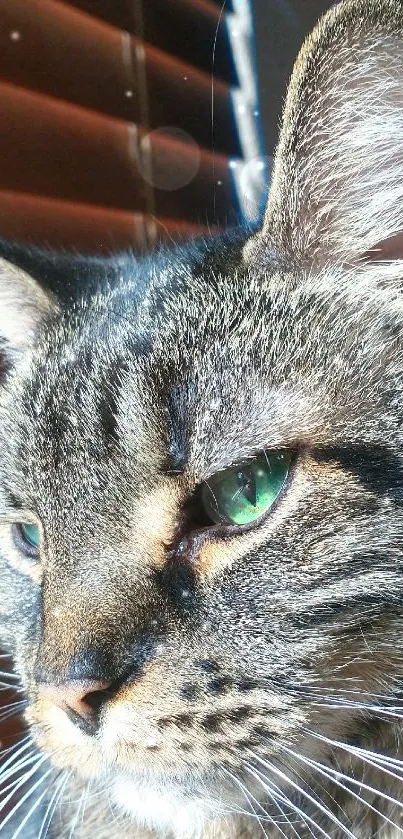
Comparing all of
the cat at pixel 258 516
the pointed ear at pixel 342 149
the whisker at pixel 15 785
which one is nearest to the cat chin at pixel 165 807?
the cat at pixel 258 516

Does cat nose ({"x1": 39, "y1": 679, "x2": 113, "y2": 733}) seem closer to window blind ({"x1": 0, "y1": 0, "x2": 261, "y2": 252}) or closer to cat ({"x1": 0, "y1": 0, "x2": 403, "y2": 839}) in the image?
cat ({"x1": 0, "y1": 0, "x2": 403, "y2": 839})

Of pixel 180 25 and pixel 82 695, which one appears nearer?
pixel 82 695

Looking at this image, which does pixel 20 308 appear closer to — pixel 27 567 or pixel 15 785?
pixel 27 567

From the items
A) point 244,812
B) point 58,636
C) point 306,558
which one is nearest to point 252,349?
point 306,558

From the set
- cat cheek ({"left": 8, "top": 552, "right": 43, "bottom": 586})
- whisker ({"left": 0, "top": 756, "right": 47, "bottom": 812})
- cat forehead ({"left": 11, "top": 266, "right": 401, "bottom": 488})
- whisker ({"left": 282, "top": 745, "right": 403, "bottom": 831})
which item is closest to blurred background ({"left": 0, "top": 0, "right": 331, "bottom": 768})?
cat forehead ({"left": 11, "top": 266, "right": 401, "bottom": 488})

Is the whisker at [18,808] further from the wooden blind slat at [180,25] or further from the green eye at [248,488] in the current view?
the wooden blind slat at [180,25]

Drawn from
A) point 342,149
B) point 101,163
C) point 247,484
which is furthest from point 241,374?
point 101,163
